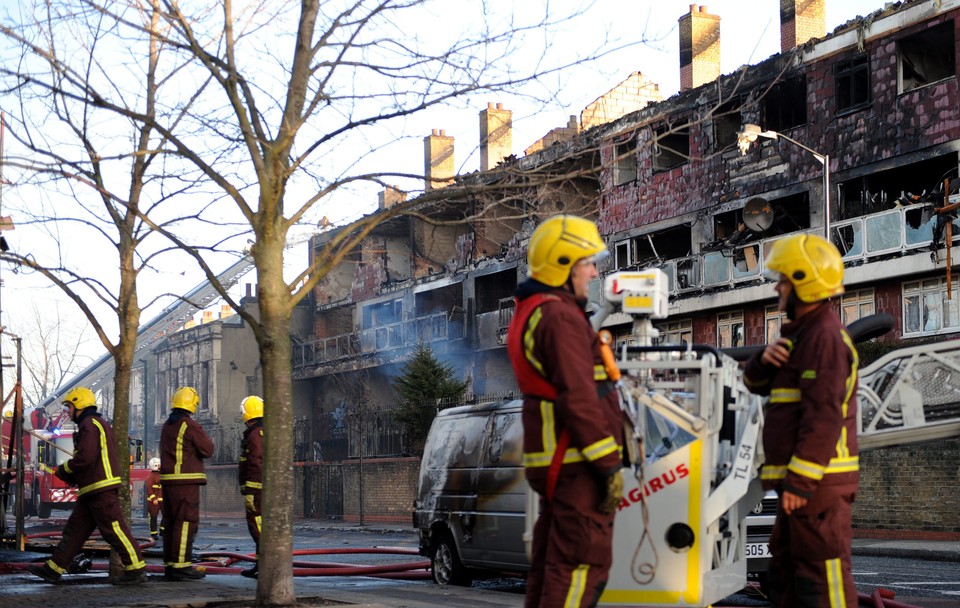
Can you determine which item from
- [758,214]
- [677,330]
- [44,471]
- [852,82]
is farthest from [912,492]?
[44,471]

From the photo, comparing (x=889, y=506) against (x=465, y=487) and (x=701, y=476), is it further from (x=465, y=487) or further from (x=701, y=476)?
(x=701, y=476)

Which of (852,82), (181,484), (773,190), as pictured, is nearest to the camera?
(181,484)

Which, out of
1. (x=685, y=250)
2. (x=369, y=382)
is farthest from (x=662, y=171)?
(x=369, y=382)

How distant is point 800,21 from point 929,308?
10.6 m

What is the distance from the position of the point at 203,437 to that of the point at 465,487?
286 centimetres

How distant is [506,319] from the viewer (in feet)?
138

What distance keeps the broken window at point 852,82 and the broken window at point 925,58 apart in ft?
3.04

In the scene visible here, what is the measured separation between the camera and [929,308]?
92.7ft

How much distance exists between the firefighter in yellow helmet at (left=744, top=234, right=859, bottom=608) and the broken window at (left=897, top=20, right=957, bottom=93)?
24591 mm

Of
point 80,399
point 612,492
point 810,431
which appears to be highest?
point 80,399

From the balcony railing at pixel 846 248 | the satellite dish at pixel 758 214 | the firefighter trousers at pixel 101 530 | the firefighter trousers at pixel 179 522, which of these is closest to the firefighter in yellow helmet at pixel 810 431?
the firefighter trousers at pixel 101 530

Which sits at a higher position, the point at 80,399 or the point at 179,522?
the point at 80,399

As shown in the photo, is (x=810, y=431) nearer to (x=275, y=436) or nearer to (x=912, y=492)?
(x=275, y=436)

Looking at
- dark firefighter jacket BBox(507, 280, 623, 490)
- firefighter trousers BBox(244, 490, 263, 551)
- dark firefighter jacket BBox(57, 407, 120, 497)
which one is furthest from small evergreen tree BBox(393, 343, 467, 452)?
dark firefighter jacket BBox(507, 280, 623, 490)
